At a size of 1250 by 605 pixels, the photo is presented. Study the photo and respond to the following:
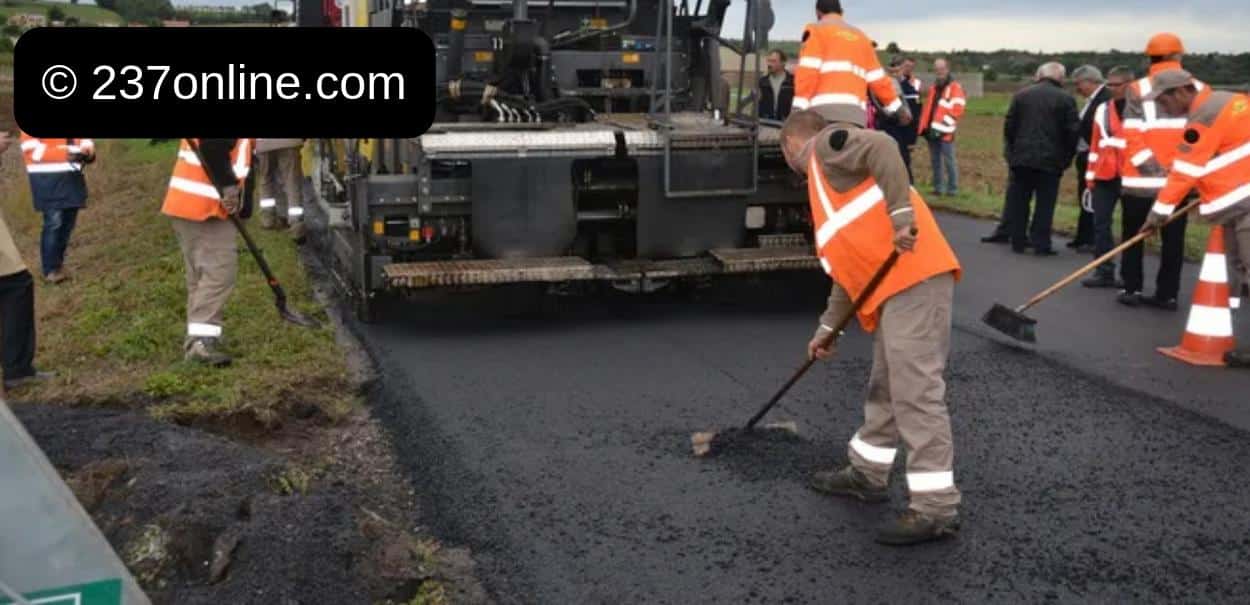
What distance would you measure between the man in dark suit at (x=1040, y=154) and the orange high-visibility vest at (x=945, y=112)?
3662 mm

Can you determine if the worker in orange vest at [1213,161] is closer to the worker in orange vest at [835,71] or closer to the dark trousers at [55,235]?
the worker in orange vest at [835,71]

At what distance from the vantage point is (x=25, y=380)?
6.81 meters

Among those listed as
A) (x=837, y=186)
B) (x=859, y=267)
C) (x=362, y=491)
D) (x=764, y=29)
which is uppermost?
(x=764, y=29)

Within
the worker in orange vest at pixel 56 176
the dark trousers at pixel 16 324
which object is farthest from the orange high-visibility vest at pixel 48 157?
the dark trousers at pixel 16 324

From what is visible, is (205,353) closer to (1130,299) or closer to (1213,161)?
(1213,161)

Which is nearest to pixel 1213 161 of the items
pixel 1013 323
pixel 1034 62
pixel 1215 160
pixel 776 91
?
pixel 1215 160

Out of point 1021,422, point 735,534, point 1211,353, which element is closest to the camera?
point 735,534

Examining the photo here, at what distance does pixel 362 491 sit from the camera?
519 cm

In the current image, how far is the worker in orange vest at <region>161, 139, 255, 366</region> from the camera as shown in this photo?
705 cm

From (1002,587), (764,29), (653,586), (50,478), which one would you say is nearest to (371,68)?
(764,29)

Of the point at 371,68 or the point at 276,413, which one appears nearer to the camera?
the point at 276,413

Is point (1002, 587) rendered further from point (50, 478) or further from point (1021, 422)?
point (50, 478)

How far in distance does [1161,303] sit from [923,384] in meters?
4.90

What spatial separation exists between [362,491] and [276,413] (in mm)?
1167
